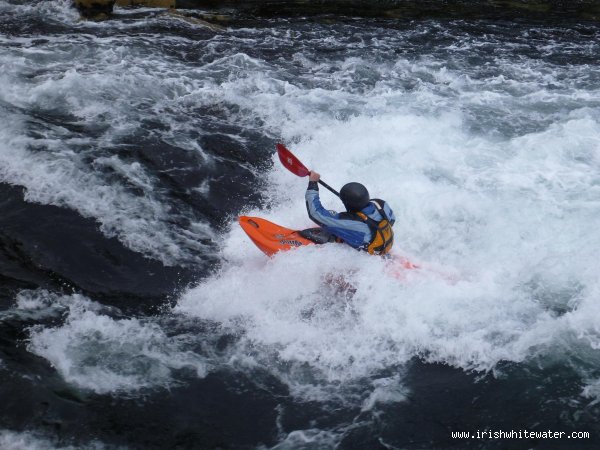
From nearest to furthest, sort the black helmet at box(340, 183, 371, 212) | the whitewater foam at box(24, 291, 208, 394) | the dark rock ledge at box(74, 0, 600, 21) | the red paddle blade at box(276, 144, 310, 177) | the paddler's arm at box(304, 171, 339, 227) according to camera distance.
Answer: the whitewater foam at box(24, 291, 208, 394), the black helmet at box(340, 183, 371, 212), the paddler's arm at box(304, 171, 339, 227), the red paddle blade at box(276, 144, 310, 177), the dark rock ledge at box(74, 0, 600, 21)

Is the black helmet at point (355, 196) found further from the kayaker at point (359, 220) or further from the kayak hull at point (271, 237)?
the kayak hull at point (271, 237)

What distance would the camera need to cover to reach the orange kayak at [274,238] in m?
7.02

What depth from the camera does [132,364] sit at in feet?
19.1

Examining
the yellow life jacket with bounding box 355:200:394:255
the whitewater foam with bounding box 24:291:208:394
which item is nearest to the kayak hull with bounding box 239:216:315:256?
the yellow life jacket with bounding box 355:200:394:255

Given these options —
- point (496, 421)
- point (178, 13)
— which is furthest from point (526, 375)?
point (178, 13)

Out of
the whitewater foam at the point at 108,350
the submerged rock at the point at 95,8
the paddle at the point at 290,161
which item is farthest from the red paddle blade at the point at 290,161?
the submerged rock at the point at 95,8

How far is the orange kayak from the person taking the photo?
7018 millimetres

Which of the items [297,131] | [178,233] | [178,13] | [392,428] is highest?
[178,13]

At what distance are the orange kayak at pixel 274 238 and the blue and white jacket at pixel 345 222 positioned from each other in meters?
0.43

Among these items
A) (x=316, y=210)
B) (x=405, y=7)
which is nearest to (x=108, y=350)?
(x=316, y=210)

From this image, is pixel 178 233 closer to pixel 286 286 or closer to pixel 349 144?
pixel 286 286

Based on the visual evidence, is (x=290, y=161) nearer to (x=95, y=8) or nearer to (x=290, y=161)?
(x=290, y=161)

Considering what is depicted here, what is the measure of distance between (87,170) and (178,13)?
7.37 m

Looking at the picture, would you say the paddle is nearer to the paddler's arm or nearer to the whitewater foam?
the paddler's arm
